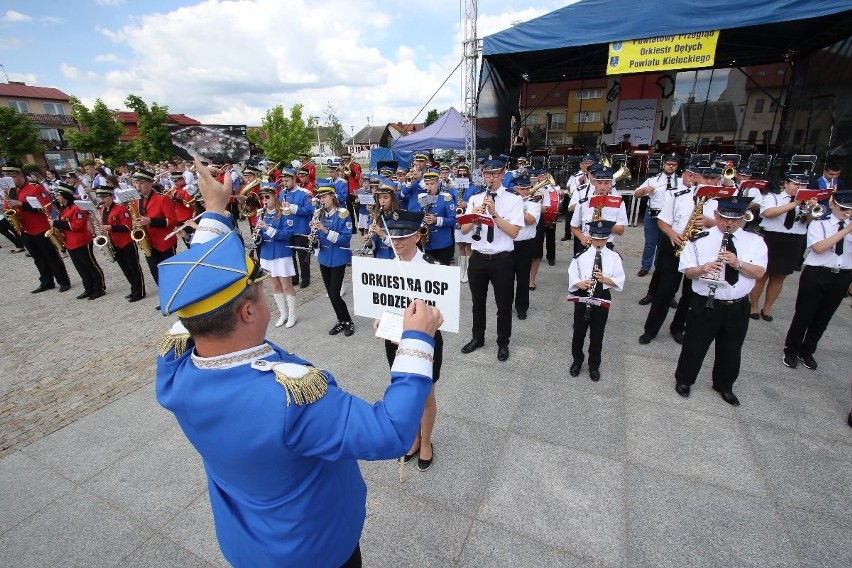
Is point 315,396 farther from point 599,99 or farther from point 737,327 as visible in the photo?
point 599,99

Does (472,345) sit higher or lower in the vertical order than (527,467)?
higher

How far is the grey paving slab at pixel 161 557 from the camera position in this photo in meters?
2.66

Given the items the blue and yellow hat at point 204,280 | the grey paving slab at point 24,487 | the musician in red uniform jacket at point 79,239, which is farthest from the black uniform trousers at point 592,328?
the musician in red uniform jacket at point 79,239

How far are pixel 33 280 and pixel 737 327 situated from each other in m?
14.2

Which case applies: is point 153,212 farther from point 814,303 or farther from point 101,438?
point 814,303

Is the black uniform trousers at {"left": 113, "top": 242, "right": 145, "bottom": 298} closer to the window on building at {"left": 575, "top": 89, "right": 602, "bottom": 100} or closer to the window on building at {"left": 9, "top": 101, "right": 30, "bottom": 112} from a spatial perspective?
the window on building at {"left": 575, "top": 89, "right": 602, "bottom": 100}

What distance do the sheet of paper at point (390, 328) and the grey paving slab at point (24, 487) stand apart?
11.5 ft

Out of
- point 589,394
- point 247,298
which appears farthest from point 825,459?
point 247,298

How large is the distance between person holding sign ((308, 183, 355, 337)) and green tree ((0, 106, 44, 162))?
138 ft

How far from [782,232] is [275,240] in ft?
25.3

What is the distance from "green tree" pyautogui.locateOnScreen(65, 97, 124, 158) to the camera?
87.9 feet

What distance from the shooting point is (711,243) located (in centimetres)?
376

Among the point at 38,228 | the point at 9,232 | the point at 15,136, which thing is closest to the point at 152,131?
the point at 15,136

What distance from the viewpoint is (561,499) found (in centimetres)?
299
